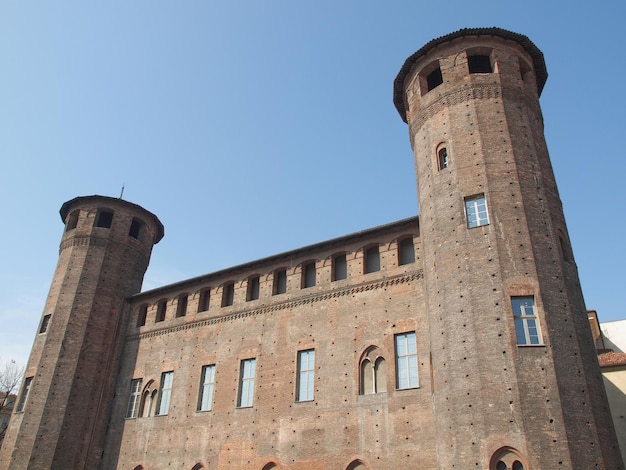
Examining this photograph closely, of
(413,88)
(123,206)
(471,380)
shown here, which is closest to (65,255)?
(123,206)

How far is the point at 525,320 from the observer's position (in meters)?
11.9

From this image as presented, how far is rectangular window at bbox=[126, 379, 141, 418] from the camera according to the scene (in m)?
19.6

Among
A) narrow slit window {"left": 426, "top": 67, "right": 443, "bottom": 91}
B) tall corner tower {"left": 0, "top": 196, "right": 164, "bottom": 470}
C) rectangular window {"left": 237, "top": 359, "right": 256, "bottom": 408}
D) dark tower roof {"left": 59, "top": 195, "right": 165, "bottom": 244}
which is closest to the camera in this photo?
rectangular window {"left": 237, "top": 359, "right": 256, "bottom": 408}

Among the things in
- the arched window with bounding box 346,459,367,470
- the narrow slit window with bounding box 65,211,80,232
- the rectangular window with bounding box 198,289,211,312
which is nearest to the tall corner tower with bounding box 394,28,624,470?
the arched window with bounding box 346,459,367,470

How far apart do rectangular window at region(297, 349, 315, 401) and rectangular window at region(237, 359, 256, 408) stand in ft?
5.92

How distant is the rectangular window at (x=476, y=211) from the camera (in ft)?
43.9

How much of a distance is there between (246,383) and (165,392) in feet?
12.1

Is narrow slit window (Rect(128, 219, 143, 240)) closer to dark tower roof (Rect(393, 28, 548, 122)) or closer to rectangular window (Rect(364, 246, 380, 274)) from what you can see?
rectangular window (Rect(364, 246, 380, 274))

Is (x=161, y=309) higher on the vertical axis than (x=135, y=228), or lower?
lower

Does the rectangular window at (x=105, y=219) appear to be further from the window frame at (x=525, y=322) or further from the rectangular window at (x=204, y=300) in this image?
the window frame at (x=525, y=322)

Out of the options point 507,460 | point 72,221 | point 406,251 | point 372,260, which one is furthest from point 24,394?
point 507,460

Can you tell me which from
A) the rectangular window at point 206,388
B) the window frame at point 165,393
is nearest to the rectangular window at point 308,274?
the rectangular window at point 206,388

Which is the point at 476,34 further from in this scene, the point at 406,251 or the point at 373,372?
the point at 373,372

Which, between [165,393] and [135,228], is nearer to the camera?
[165,393]
